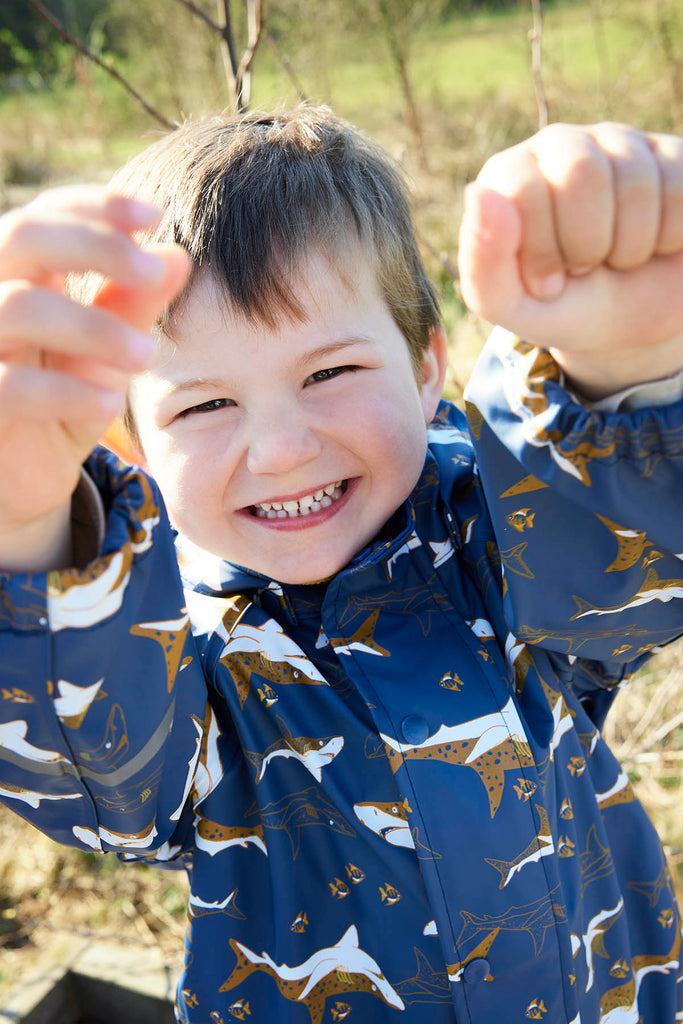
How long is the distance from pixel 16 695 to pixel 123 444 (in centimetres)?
59

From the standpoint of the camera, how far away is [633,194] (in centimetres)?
74

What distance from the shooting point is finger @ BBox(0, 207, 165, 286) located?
27.1 inches

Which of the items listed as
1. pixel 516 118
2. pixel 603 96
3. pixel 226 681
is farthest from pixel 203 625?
pixel 516 118

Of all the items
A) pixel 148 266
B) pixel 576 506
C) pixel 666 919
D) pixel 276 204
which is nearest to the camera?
pixel 148 266

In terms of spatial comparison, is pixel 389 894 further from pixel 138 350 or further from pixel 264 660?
pixel 138 350

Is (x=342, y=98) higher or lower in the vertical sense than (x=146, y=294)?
lower

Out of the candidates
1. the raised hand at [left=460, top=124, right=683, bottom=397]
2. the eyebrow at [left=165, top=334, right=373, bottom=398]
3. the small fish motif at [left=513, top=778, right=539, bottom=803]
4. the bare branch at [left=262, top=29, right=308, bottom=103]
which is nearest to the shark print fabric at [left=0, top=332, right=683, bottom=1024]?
the small fish motif at [left=513, top=778, right=539, bottom=803]

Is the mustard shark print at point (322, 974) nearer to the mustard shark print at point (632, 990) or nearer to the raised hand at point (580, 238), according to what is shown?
the mustard shark print at point (632, 990)

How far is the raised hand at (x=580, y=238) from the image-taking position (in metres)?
0.74

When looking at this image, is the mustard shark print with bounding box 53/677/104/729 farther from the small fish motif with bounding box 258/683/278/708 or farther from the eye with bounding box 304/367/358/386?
the eye with bounding box 304/367/358/386

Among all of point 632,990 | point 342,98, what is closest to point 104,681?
point 632,990

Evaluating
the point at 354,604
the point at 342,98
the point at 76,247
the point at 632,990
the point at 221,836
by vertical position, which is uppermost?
the point at 76,247

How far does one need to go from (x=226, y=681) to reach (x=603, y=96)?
5.06 meters

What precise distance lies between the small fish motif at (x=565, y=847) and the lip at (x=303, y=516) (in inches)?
21.6
